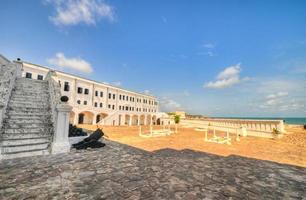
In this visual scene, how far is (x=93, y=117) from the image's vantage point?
35719mm

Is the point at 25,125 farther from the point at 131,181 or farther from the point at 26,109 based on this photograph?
the point at 131,181

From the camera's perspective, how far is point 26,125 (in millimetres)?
6605

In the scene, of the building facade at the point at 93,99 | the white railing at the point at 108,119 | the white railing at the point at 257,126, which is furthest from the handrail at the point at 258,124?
the white railing at the point at 108,119

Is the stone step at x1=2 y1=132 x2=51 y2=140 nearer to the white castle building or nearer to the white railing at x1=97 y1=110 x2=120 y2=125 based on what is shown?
the white castle building

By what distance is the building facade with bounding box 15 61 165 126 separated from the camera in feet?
97.2

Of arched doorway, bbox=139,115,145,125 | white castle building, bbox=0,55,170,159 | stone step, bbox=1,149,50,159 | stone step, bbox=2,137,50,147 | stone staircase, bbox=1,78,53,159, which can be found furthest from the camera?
arched doorway, bbox=139,115,145,125

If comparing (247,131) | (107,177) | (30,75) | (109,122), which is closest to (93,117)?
(109,122)

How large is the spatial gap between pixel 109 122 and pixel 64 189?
3332 cm

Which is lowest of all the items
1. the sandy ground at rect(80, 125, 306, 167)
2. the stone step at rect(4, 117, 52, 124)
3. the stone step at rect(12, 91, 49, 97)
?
the sandy ground at rect(80, 125, 306, 167)

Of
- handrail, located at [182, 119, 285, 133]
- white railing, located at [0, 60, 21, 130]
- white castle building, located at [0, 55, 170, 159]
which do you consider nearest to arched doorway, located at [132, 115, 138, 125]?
handrail, located at [182, 119, 285, 133]

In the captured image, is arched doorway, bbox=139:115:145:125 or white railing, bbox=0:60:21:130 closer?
white railing, bbox=0:60:21:130

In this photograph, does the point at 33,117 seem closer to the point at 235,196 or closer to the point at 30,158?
the point at 30,158

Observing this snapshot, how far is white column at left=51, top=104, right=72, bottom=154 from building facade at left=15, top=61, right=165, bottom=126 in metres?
23.4

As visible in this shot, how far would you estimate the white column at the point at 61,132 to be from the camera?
626cm
